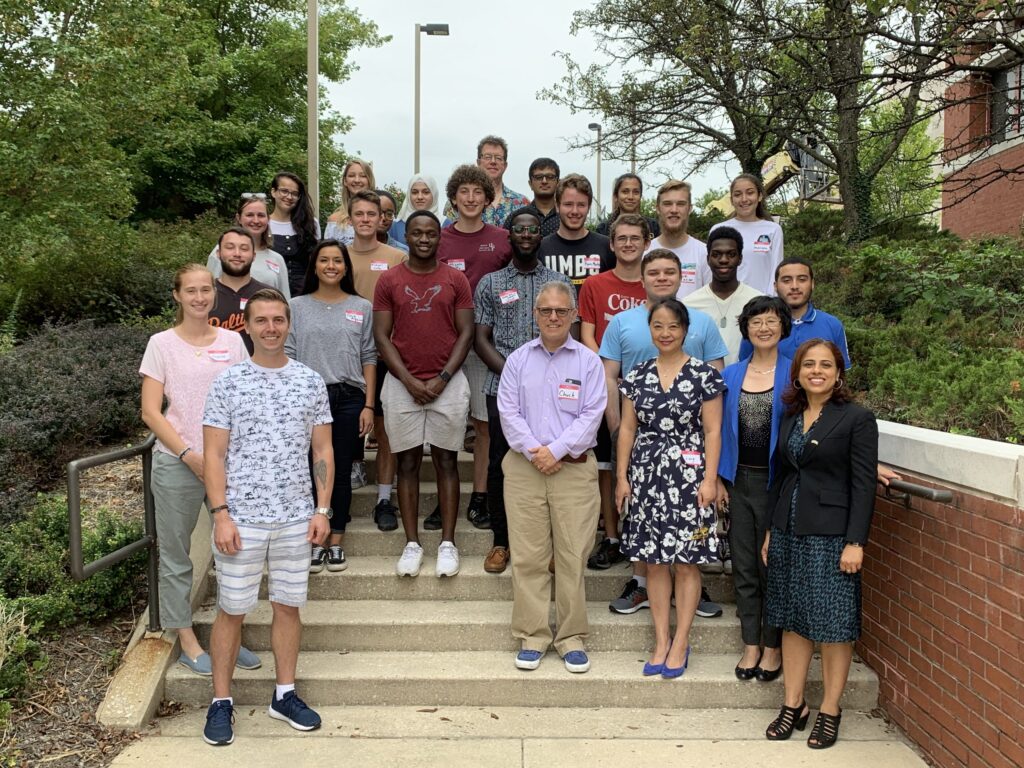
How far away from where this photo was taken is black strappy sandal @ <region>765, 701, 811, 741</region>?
4035 mm

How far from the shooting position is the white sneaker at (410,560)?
16.4 feet

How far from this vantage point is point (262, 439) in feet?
13.0

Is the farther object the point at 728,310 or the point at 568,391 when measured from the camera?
the point at 728,310

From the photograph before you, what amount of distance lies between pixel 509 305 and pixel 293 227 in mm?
2049

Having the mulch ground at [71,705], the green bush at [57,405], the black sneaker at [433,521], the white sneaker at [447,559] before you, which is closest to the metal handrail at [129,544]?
the mulch ground at [71,705]

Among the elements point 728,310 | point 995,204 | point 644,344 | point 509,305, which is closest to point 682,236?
point 728,310

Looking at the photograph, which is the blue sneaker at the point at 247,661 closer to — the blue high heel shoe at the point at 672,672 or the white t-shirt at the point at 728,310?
the blue high heel shoe at the point at 672,672

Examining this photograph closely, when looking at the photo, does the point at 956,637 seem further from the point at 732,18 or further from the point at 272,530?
the point at 732,18

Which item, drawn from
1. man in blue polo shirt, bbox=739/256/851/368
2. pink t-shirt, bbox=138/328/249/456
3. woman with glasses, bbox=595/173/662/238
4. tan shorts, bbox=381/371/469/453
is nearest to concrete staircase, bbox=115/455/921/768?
tan shorts, bbox=381/371/469/453

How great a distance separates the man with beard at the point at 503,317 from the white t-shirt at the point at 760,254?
4.88ft

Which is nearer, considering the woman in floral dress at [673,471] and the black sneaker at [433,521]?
the woman in floral dress at [673,471]

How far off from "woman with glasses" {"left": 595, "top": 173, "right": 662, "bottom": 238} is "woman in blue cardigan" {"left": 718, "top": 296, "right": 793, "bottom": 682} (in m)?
2.08

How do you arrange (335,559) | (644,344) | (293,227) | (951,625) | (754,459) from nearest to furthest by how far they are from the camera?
(951,625), (754,459), (644,344), (335,559), (293,227)

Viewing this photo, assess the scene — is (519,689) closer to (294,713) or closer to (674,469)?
(294,713)
